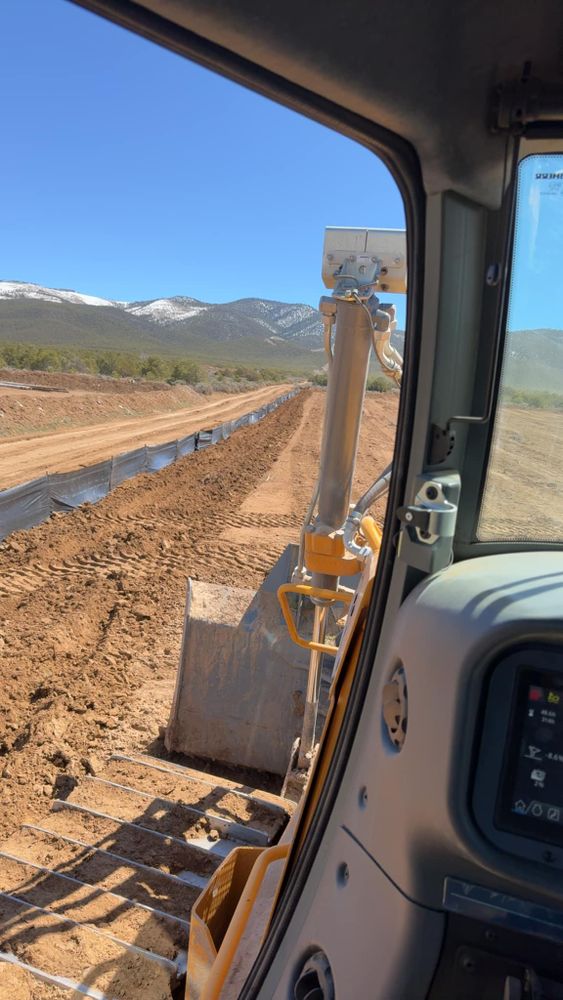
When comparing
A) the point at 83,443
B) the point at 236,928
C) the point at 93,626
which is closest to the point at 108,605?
the point at 93,626

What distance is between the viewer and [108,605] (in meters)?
8.55

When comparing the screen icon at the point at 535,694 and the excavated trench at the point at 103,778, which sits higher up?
the screen icon at the point at 535,694

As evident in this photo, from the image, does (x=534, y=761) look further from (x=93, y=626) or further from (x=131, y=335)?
(x=131, y=335)

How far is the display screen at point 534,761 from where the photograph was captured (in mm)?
1396

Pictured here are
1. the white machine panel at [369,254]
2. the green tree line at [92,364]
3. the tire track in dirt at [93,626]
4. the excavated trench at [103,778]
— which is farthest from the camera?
the green tree line at [92,364]

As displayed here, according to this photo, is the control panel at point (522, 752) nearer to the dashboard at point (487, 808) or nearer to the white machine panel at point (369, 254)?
the dashboard at point (487, 808)

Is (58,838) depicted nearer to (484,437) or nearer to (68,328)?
(484,437)

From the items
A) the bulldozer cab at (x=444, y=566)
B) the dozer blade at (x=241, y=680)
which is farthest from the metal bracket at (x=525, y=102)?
the dozer blade at (x=241, y=680)

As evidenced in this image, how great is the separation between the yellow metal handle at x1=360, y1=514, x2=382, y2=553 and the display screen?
3.26 ft

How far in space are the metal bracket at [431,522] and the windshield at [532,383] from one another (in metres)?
0.18

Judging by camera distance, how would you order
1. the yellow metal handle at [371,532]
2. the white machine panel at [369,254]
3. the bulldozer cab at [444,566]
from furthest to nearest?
the white machine panel at [369,254]
the yellow metal handle at [371,532]
the bulldozer cab at [444,566]

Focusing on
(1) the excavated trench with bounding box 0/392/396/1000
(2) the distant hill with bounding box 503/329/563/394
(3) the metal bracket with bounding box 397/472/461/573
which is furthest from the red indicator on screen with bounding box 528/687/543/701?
(1) the excavated trench with bounding box 0/392/396/1000

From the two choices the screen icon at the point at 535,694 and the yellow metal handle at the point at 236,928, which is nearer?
the screen icon at the point at 535,694

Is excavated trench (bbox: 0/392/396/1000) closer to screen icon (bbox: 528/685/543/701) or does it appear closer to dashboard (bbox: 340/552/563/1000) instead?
dashboard (bbox: 340/552/563/1000)
